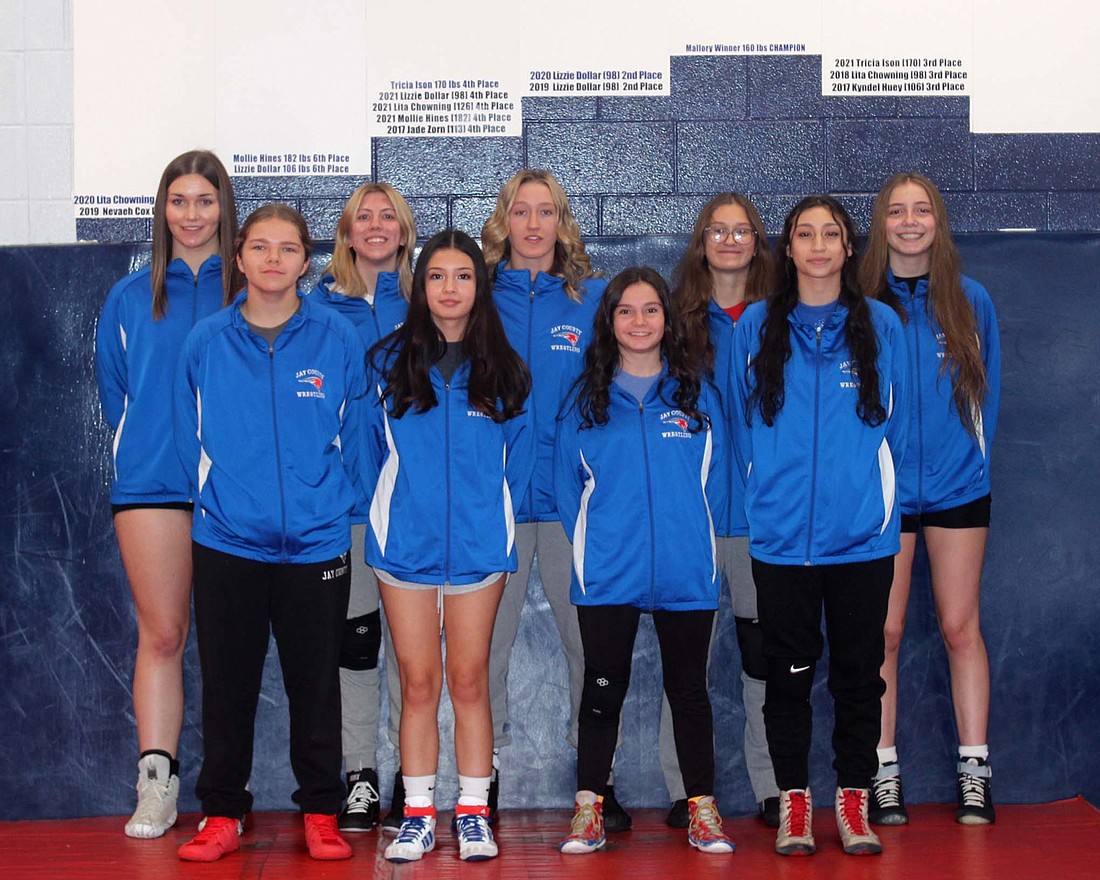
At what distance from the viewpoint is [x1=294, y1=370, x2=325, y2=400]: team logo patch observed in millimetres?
3264

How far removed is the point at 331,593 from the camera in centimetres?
326

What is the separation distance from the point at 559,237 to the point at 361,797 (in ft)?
5.51

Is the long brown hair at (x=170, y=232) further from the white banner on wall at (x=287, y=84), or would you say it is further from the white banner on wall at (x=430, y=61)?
the white banner on wall at (x=430, y=61)

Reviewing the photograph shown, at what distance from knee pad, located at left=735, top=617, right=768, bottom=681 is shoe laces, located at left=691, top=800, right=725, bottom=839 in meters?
0.41

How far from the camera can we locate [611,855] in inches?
132

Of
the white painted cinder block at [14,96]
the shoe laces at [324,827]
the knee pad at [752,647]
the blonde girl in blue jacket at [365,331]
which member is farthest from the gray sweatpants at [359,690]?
the white painted cinder block at [14,96]

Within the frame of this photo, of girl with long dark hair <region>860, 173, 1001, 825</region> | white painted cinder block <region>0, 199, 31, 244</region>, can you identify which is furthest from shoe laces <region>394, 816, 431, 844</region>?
white painted cinder block <region>0, 199, 31, 244</region>

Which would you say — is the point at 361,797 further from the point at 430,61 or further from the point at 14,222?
the point at 430,61

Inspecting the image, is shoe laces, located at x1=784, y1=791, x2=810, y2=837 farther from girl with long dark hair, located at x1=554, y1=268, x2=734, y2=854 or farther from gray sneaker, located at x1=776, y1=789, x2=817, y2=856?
girl with long dark hair, located at x1=554, y1=268, x2=734, y2=854

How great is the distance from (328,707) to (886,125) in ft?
8.26

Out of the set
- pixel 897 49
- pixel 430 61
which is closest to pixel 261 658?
pixel 430 61

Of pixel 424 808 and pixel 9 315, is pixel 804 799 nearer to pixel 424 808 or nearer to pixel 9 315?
pixel 424 808

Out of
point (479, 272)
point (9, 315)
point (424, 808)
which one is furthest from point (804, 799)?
point (9, 315)

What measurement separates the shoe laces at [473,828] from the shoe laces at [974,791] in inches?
54.5
